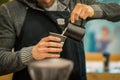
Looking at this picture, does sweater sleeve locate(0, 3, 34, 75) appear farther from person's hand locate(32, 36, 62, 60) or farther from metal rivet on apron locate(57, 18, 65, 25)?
metal rivet on apron locate(57, 18, 65, 25)

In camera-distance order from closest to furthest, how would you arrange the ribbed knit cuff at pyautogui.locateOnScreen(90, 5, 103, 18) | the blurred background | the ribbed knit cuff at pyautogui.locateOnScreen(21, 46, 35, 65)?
the ribbed knit cuff at pyautogui.locateOnScreen(21, 46, 35, 65)
the ribbed knit cuff at pyautogui.locateOnScreen(90, 5, 103, 18)
the blurred background

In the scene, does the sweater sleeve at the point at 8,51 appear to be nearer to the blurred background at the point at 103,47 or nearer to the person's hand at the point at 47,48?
the person's hand at the point at 47,48

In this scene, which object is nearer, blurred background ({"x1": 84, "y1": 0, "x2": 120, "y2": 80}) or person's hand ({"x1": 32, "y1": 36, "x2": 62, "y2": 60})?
person's hand ({"x1": 32, "y1": 36, "x2": 62, "y2": 60})

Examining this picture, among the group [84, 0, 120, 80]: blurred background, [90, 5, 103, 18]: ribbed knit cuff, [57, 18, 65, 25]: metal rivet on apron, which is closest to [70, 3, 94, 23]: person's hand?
[90, 5, 103, 18]: ribbed knit cuff

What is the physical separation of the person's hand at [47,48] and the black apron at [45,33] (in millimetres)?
221

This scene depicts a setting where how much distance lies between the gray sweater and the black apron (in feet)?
0.08

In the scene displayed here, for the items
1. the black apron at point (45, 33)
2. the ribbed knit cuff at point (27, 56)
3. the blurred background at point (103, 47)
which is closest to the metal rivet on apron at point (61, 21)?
the black apron at point (45, 33)

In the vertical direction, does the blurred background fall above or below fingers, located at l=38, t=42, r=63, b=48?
below

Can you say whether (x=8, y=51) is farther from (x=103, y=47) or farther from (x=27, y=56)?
(x=103, y=47)

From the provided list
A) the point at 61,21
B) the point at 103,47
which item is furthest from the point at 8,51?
the point at 103,47

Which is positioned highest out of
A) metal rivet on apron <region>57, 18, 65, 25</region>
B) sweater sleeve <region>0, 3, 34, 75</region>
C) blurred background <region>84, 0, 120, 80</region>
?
metal rivet on apron <region>57, 18, 65, 25</region>

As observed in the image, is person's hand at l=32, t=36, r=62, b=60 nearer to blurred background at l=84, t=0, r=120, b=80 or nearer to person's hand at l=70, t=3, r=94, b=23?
person's hand at l=70, t=3, r=94, b=23

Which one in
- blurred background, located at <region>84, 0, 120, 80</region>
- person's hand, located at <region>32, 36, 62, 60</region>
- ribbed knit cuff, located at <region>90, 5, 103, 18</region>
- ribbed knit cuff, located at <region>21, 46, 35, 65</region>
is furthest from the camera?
blurred background, located at <region>84, 0, 120, 80</region>

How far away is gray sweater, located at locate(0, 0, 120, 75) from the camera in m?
0.91
